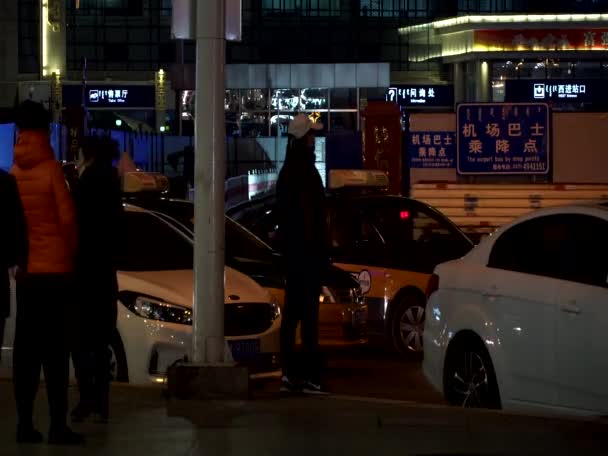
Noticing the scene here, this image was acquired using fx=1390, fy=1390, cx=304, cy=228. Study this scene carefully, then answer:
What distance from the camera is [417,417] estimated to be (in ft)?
29.9

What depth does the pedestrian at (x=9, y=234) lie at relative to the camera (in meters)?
7.63

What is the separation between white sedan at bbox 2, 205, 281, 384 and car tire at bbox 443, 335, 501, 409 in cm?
166

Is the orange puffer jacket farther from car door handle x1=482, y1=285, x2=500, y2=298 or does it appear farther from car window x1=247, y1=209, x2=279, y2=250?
car window x1=247, y1=209, x2=279, y2=250

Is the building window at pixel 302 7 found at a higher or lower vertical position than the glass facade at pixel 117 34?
higher

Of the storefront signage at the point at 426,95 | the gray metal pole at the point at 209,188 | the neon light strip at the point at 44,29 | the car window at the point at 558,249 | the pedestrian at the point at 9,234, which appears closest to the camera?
the pedestrian at the point at 9,234

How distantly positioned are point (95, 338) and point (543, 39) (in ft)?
170

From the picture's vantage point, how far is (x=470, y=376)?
9750 millimetres

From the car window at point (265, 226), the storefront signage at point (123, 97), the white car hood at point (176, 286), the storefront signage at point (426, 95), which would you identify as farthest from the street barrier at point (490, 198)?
the storefront signage at point (426, 95)

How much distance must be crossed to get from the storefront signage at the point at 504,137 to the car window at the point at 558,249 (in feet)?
44.2

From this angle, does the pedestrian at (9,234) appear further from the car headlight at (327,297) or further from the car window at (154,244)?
the car headlight at (327,297)

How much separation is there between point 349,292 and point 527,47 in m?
47.2

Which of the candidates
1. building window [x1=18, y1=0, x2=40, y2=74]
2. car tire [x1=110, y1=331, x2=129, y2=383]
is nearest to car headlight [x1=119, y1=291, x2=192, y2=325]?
car tire [x1=110, y1=331, x2=129, y2=383]

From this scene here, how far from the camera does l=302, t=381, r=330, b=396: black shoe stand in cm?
1040

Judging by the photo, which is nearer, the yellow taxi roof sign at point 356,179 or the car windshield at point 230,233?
the car windshield at point 230,233
